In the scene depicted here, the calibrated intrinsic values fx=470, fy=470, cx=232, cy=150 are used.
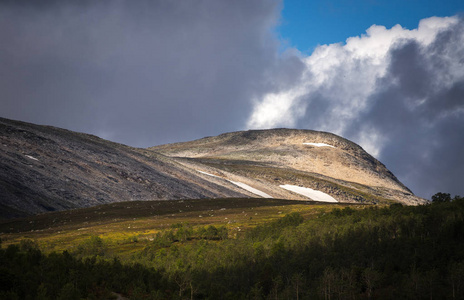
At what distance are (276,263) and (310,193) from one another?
10709cm

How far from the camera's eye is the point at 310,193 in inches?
6063

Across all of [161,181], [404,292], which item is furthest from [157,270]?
[161,181]

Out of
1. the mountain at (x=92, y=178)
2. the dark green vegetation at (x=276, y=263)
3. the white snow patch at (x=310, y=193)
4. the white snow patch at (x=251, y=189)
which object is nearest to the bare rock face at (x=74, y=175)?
the mountain at (x=92, y=178)

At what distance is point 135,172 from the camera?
115 m

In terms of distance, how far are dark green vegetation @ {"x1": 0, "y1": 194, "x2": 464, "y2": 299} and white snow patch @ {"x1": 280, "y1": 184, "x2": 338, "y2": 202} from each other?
85.1 metres

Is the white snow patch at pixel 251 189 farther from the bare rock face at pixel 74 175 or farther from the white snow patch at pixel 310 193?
the white snow patch at pixel 310 193

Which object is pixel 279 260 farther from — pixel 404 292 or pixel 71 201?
pixel 71 201

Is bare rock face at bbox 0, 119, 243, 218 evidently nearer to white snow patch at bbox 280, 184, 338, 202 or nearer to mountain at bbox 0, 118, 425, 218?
mountain at bbox 0, 118, 425, 218

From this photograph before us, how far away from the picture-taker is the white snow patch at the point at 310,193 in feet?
493

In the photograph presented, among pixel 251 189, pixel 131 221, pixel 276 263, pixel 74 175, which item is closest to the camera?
pixel 276 263

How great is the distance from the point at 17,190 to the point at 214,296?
54.9m

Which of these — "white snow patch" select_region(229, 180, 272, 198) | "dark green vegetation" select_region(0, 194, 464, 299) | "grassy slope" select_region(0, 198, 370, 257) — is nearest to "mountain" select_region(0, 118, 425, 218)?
"white snow patch" select_region(229, 180, 272, 198)

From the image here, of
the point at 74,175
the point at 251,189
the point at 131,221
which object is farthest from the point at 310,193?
the point at 131,221

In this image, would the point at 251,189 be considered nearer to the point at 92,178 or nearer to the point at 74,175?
the point at 92,178
